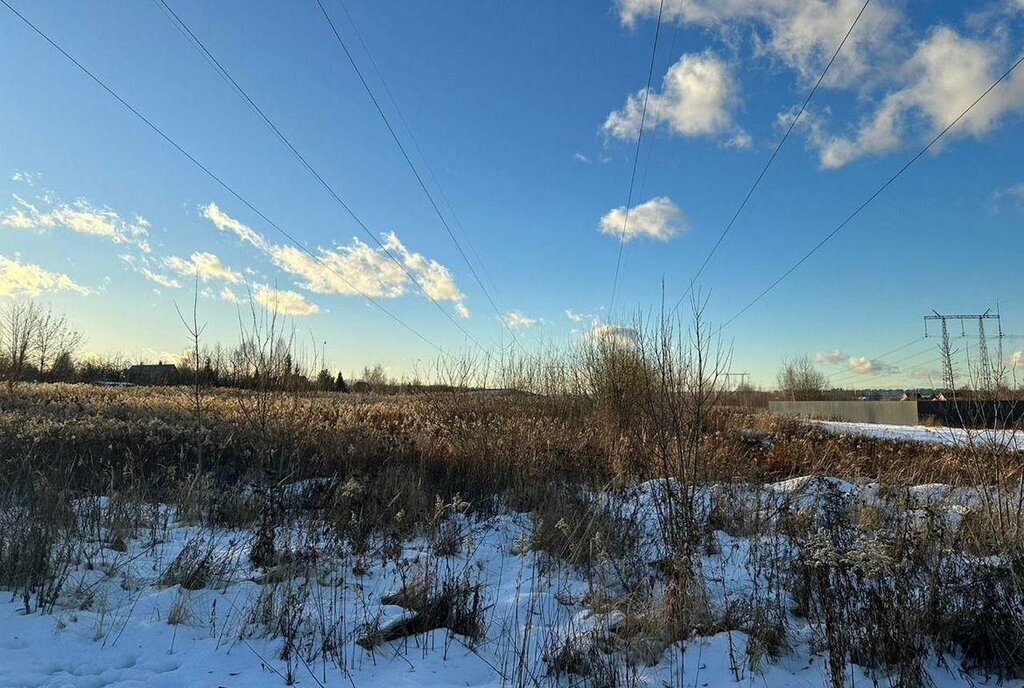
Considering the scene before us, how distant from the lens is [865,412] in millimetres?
41281

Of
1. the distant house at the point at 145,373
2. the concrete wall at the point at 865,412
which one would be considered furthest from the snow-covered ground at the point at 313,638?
the distant house at the point at 145,373

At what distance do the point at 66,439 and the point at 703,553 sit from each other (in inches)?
410

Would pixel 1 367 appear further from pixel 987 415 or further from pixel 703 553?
pixel 987 415

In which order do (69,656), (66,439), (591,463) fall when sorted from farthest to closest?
(66,439) → (591,463) → (69,656)

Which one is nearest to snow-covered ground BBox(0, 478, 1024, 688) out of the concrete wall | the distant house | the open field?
the open field

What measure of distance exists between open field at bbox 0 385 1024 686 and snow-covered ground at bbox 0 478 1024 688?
2cm

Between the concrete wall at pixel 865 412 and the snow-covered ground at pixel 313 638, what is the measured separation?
30.5 m

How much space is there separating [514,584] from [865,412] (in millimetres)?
44079

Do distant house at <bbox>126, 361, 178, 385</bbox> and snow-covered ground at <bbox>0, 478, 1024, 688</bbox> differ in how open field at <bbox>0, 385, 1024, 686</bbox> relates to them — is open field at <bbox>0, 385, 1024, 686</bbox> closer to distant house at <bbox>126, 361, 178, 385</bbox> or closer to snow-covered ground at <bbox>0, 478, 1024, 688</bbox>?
snow-covered ground at <bbox>0, 478, 1024, 688</bbox>

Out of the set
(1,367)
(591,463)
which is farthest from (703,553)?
(1,367)

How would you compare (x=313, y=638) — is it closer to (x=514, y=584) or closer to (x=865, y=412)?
(x=514, y=584)

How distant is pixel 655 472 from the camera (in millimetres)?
6605

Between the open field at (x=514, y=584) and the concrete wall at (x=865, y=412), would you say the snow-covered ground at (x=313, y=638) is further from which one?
the concrete wall at (x=865, y=412)

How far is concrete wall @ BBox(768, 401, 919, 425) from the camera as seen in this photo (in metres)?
36.0
